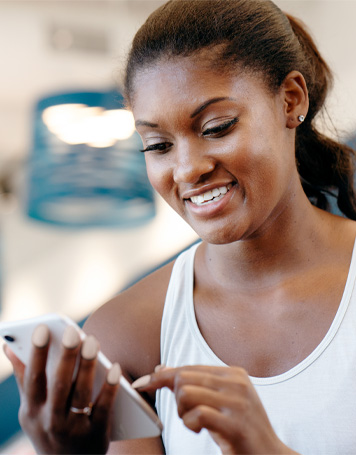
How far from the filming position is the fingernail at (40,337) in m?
0.70

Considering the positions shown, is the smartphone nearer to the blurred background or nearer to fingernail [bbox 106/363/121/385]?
fingernail [bbox 106/363/121/385]

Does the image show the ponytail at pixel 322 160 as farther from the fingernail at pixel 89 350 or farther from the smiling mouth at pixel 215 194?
the fingernail at pixel 89 350

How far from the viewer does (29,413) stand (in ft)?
2.40

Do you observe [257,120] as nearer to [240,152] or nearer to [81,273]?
[240,152]

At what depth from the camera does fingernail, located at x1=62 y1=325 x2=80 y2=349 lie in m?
0.68

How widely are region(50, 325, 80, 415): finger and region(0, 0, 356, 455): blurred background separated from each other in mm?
570

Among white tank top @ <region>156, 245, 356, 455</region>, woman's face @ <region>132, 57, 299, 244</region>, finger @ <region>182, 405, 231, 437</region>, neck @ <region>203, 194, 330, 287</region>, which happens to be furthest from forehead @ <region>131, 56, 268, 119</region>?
finger @ <region>182, 405, 231, 437</region>

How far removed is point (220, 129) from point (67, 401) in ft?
1.43

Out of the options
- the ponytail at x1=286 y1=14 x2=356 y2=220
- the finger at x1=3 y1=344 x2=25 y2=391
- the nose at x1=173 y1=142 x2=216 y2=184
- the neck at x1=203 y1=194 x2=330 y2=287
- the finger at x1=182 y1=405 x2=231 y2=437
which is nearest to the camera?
the finger at x1=182 y1=405 x2=231 y2=437

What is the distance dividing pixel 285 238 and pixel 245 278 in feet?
0.32

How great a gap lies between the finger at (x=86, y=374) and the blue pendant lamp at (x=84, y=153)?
80 centimetres

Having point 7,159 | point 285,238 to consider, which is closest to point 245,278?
point 285,238

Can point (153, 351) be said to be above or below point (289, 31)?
below

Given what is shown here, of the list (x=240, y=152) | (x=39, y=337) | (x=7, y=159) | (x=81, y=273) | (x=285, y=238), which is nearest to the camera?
(x=39, y=337)
